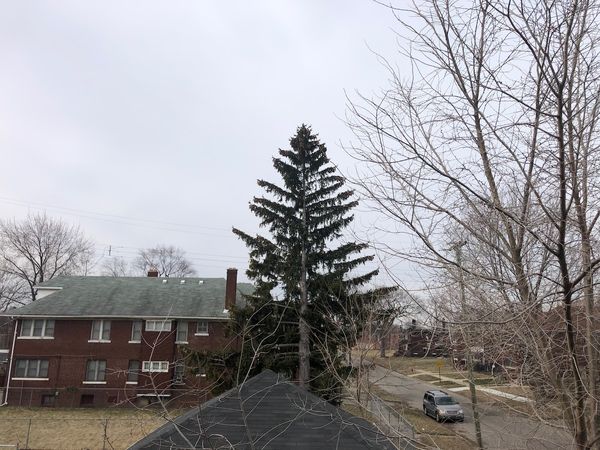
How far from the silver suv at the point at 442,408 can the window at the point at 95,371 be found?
61.0 feet

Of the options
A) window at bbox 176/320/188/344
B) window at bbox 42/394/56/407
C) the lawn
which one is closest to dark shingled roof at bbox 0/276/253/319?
window at bbox 176/320/188/344

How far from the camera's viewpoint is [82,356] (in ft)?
95.6

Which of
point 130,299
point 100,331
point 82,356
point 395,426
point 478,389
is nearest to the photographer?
point 395,426

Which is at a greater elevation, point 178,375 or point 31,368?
point 178,375

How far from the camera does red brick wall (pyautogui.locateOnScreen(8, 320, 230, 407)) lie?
28.3 m

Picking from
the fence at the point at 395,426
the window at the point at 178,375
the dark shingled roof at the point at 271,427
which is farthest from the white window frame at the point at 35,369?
the fence at the point at 395,426

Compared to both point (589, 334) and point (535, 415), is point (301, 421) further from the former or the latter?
point (589, 334)

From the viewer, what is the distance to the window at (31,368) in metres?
29.0

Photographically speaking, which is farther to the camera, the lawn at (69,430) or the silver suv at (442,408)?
the silver suv at (442,408)

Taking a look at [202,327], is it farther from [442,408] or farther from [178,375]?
[442,408]

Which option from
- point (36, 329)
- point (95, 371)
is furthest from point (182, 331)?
point (36, 329)

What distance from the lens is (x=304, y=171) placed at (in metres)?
21.8

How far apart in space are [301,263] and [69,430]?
12.4 meters

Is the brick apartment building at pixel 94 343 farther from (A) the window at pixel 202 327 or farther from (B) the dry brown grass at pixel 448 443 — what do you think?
(B) the dry brown grass at pixel 448 443
